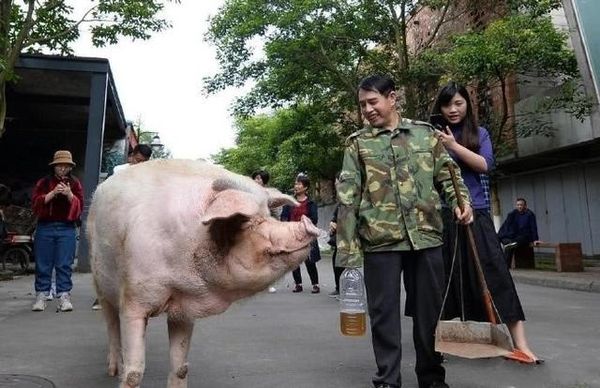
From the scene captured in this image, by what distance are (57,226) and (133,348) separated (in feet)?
16.1

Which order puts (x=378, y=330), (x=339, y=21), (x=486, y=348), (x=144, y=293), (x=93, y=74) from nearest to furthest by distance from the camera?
(x=144, y=293)
(x=378, y=330)
(x=486, y=348)
(x=93, y=74)
(x=339, y=21)

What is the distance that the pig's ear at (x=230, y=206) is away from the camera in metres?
2.48

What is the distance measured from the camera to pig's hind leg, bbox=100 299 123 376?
3.92 m

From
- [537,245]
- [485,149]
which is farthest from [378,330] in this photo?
[537,245]

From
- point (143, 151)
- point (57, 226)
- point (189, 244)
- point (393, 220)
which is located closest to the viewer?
point (189, 244)

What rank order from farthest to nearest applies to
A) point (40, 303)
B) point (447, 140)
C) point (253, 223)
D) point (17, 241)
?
1. point (17, 241)
2. point (40, 303)
3. point (447, 140)
4. point (253, 223)

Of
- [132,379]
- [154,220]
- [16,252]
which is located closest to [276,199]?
[154,220]

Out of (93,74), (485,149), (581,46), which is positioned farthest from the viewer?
(93,74)

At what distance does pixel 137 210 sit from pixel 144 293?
1.34 ft

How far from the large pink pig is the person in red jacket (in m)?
4.31

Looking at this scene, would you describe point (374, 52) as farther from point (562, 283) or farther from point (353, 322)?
point (353, 322)

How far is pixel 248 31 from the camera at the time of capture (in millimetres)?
17469

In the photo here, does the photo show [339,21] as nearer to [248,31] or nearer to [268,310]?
[248,31]

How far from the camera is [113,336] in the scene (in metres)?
3.98
